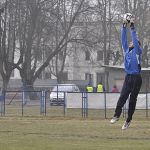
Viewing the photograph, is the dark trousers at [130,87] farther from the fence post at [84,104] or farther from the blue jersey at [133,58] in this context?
the fence post at [84,104]

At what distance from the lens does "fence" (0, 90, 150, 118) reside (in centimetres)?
3334

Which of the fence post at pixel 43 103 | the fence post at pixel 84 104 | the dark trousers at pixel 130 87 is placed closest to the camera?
the dark trousers at pixel 130 87

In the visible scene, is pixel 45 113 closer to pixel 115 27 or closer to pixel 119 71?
pixel 119 71

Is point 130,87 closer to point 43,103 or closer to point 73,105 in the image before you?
point 73,105

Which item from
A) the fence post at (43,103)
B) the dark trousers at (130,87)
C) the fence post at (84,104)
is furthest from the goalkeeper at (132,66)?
the fence post at (43,103)

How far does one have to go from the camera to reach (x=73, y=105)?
34188mm

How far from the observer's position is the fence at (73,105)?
3334 centimetres

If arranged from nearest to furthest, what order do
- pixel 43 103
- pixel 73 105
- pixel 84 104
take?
pixel 84 104
pixel 73 105
pixel 43 103

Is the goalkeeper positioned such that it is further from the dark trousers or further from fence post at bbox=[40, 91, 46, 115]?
fence post at bbox=[40, 91, 46, 115]

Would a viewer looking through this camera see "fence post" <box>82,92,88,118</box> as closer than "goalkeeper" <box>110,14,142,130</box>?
No

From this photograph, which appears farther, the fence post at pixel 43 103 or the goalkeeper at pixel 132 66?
the fence post at pixel 43 103

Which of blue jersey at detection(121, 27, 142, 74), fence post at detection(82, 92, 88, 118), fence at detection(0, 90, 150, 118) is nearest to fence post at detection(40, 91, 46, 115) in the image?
fence at detection(0, 90, 150, 118)

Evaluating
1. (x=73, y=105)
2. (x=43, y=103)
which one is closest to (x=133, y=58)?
(x=73, y=105)

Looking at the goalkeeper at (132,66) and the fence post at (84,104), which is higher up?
the goalkeeper at (132,66)
